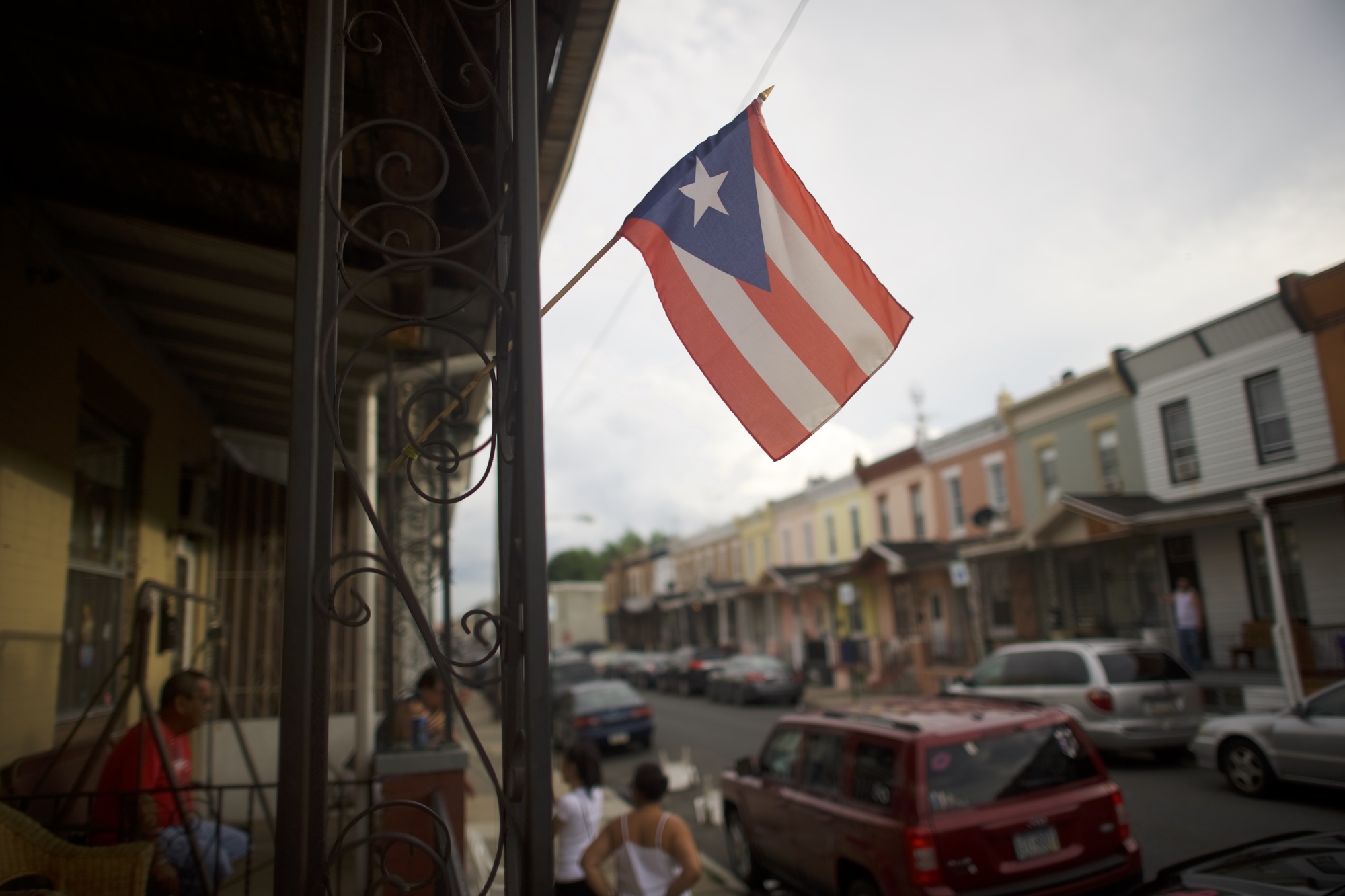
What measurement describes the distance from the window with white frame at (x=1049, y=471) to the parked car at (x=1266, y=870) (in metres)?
19.1

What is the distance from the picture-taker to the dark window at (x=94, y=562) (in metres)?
5.96

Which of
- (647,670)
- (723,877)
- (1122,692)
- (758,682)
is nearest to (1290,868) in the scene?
(723,877)

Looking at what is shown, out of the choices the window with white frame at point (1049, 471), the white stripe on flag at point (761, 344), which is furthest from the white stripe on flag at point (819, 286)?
the window with white frame at point (1049, 471)

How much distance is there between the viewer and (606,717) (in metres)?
17.4

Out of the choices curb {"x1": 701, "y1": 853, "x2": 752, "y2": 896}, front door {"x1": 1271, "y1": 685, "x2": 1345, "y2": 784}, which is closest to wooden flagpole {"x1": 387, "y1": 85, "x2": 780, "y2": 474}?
curb {"x1": 701, "y1": 853, "x2": 752, "y2": 896}

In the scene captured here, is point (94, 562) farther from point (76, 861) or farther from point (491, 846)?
point (491, 846)

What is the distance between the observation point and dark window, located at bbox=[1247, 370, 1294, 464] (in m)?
16.5

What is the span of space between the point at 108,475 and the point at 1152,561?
1924cm

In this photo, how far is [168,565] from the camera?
7.96m

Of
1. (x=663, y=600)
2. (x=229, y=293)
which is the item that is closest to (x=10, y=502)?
(x=229, y=293)

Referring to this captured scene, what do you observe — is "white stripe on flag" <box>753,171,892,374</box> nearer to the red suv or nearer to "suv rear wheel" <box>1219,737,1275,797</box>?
the red suv

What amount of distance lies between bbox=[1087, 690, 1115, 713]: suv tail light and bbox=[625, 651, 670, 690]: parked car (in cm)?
2332

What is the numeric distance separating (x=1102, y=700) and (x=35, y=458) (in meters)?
11.8

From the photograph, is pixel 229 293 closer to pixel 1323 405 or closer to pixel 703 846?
pixel 703 846
